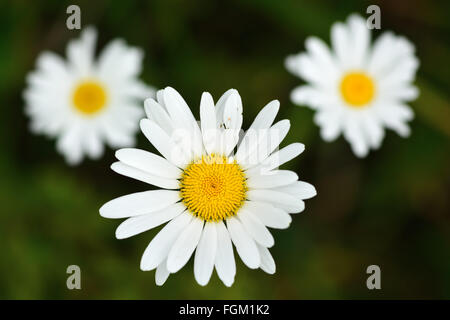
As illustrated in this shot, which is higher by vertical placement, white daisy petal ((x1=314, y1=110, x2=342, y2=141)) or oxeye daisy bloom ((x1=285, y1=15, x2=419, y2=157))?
oxeye daisy bloom ((x1=285, y1=15, x2=419, y2=157))

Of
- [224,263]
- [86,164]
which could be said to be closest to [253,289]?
[224,263]

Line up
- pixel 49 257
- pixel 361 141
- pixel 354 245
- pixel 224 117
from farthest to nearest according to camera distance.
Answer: pixel 354 245 → pixel 49 257 → pixel 361 141 → pixel 224 117

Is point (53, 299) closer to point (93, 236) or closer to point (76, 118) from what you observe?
point (93, 236)

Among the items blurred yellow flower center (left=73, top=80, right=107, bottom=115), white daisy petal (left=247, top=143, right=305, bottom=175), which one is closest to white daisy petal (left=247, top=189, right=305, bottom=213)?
white daisy petal (left=247, top=143, right=305, bottom=175)

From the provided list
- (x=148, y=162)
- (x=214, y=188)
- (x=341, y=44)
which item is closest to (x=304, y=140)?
(x=341, y=44)

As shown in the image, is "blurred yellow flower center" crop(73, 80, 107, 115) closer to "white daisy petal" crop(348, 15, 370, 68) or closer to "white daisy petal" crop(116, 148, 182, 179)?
"white daisy petal" crop(116, 148, 182, 179)

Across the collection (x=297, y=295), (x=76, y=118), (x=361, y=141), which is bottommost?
(x=297, y=295)

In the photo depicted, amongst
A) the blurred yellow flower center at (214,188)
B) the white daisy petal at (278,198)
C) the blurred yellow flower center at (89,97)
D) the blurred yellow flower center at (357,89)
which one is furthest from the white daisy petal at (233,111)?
the blurred yellow flower center at (89,97)
